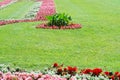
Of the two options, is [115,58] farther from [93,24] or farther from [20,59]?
[93,24]

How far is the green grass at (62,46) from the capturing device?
45.3 ft

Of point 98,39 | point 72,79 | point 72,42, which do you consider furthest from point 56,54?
point 72,79

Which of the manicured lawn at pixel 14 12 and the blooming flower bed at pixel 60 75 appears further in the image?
the manicured lawn at pixel 14 12

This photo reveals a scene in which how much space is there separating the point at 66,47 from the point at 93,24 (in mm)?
6688

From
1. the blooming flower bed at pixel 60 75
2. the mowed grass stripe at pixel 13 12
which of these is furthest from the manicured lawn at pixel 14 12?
the blooming flower bed at pixel 60 75

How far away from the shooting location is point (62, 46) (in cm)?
1656

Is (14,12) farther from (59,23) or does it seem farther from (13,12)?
(59,23)

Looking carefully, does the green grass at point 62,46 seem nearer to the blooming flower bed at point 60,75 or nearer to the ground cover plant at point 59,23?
the ground cover plant at point 59,23

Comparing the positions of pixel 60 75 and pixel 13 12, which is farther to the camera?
pixel 13 12

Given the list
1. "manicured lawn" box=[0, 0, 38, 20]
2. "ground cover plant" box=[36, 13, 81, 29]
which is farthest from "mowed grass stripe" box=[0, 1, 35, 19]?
"ground cover plant" box=[36, 13, 81, 29]

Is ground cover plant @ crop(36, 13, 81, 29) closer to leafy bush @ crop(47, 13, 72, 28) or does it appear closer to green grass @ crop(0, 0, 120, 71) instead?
leafy bush @ crop(47, 13, 72, 28)

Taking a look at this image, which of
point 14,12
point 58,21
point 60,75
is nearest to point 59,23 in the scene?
point 58,21

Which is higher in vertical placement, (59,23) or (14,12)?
(59,23)

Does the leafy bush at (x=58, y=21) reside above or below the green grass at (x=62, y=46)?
above
